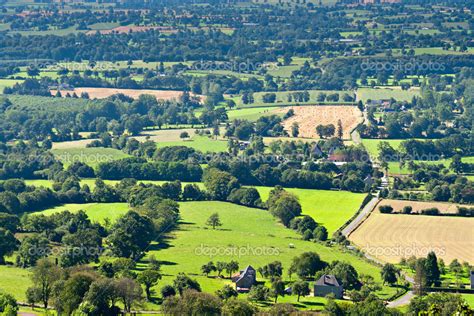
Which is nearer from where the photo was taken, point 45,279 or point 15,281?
point 45,279

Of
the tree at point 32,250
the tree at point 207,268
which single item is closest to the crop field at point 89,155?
the tree at point 32,250

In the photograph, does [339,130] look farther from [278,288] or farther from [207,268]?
[278,288]

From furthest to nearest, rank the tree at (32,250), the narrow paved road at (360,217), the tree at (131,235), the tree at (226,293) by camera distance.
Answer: the narrow paved road at (360,217), the tree at (131,235), the tree at (32,250), the tree at (226,293)

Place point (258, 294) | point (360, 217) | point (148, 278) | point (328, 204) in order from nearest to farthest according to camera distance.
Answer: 1. point (148, 278)
2. point (258, 294)
3. point (360, 217)
4. point (328, 204)

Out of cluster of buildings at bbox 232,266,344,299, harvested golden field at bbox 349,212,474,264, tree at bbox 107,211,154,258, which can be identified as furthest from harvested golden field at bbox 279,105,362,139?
cluster of buildings at bbox 232,266,344,299

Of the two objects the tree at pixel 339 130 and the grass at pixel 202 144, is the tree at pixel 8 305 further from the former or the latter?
the tree at pixel 339 130

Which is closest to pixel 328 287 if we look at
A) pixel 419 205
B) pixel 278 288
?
pixel 278 288

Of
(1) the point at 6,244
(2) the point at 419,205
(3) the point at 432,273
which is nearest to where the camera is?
(3) the point at 432,273
